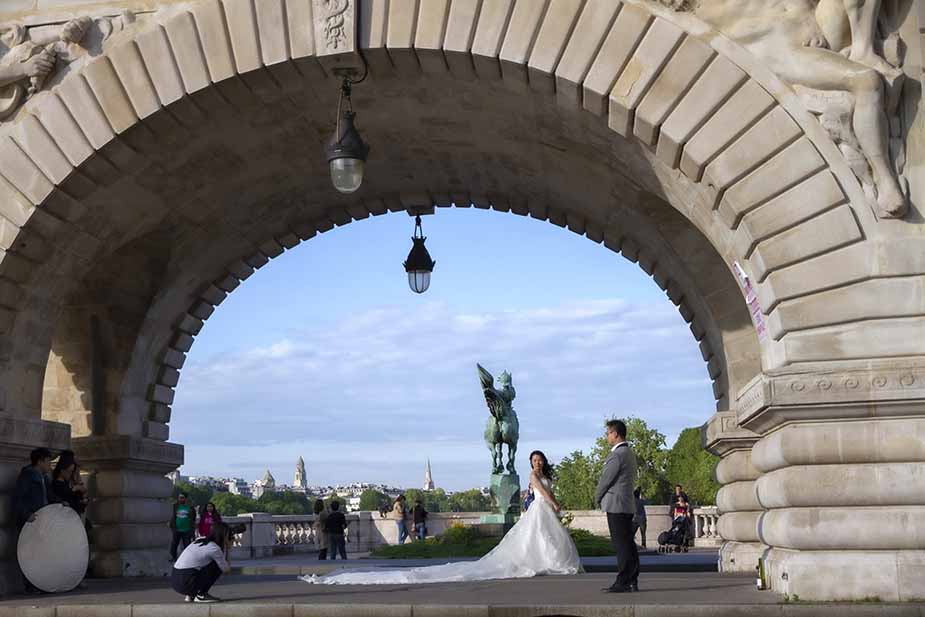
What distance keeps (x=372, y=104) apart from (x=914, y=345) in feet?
21.4

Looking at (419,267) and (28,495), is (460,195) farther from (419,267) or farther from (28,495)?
(28,495)

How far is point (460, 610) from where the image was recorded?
35.3 ft

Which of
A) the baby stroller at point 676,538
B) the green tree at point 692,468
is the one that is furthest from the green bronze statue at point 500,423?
the green tree at point 692,468

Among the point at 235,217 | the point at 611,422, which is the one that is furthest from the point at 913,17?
the point at 235,217

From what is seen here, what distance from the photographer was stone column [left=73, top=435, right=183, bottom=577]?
17.5 metres

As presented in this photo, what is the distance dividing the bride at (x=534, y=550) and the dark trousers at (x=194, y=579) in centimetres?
284

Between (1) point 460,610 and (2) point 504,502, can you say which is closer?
(1) point 460,610

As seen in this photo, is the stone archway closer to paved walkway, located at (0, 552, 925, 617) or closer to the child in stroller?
paved walkway, located at (0, 552, 925, 617)

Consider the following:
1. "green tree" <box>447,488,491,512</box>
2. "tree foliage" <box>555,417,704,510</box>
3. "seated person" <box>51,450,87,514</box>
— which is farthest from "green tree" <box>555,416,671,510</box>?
"green tree" <box>447,488,491,512</box>

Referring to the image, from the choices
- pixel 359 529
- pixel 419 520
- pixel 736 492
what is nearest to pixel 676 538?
pixel 419 520

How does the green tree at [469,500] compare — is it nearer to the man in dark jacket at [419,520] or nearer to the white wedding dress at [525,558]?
the man in dark jacket at [419,520]

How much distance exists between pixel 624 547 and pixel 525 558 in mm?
4066

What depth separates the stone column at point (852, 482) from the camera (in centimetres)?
1025

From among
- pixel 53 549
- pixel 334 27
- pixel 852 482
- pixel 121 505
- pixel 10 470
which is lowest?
pixel 53 549
